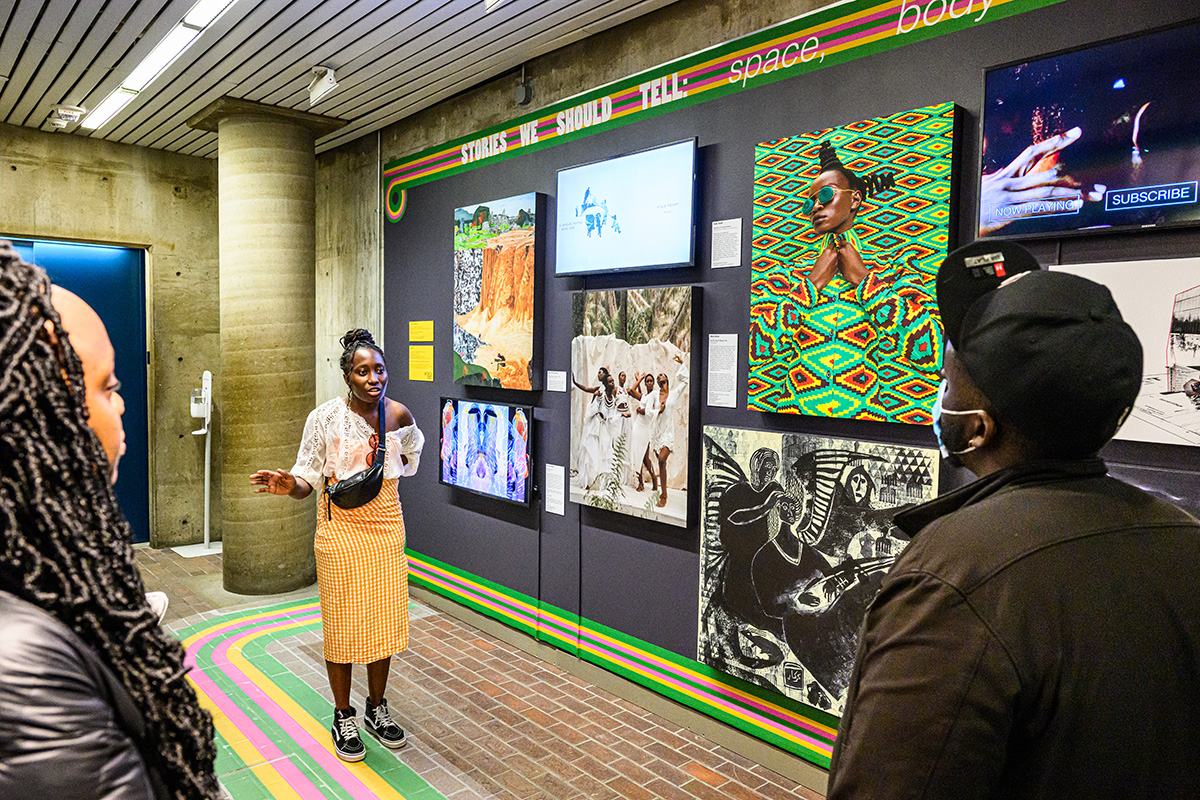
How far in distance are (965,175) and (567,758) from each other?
9.91 feet

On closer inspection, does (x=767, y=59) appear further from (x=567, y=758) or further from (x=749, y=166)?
(x=567, y=758)

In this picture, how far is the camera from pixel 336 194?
283 inches

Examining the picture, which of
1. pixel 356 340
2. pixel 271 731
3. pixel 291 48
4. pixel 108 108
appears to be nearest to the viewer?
pixel 356 340

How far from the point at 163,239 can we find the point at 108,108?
160 centimetres

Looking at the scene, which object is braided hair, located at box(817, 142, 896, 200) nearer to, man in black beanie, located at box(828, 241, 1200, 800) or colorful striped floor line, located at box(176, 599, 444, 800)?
man in black beanie, located at box(828, 241, 1200, 800)

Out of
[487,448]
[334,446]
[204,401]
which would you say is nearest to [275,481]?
[334,446]

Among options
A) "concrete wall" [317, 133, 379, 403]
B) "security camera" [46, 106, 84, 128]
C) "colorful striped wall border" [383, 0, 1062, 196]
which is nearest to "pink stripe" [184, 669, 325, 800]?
"concrete wall" [317, 133, 379, 403]

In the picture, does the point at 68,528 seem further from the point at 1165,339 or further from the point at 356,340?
the point at 1165,339

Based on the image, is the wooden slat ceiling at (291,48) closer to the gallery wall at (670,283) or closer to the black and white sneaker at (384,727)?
the gallery wall at (670,283)

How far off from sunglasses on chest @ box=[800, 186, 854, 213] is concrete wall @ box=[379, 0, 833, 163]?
0.84 meters

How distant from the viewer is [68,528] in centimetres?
89

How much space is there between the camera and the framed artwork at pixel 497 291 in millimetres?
4809

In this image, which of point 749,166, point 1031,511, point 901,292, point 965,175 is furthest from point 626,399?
point 1031,511

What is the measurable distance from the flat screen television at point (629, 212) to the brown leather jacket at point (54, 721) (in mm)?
3282
